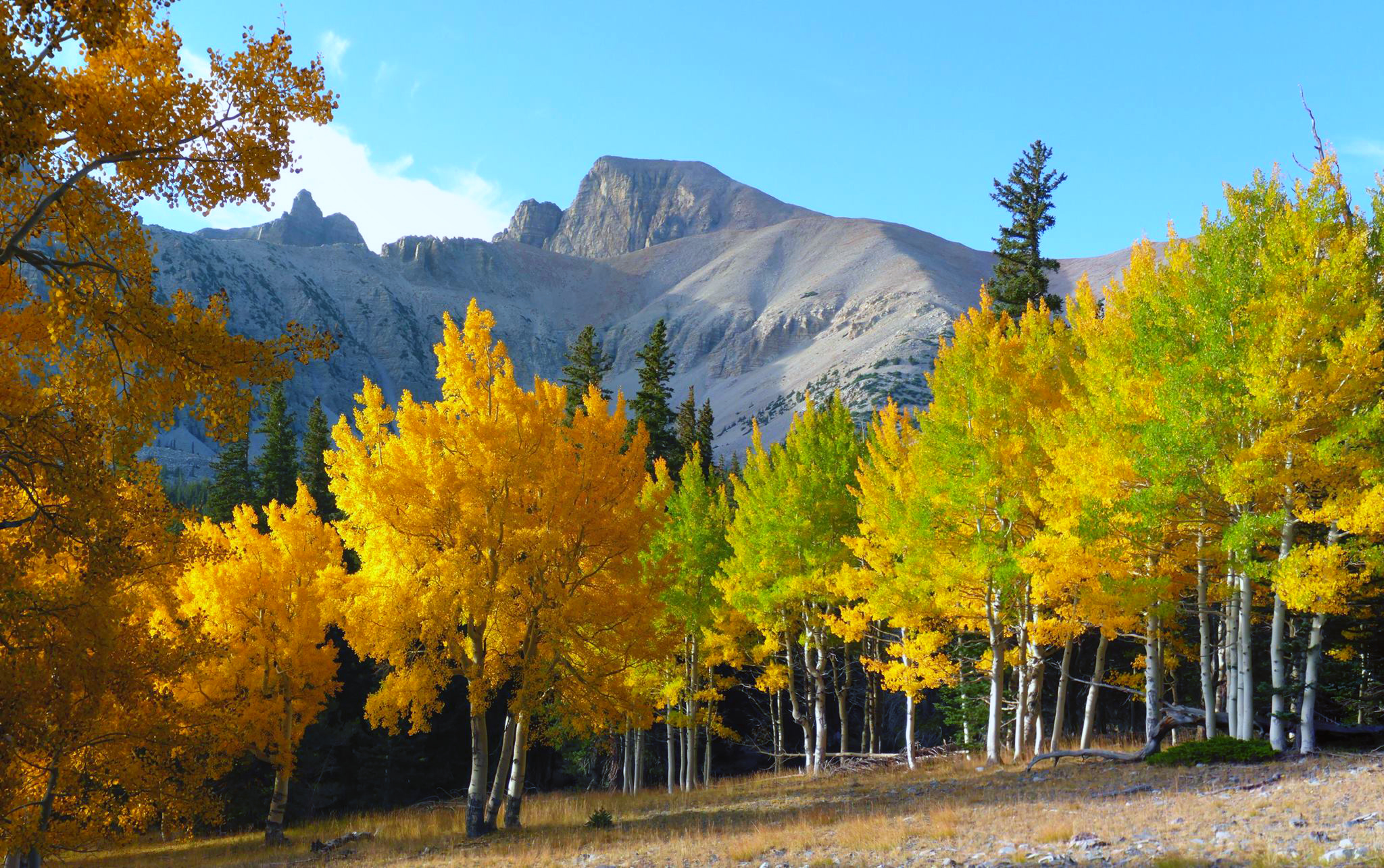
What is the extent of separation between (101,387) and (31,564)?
2275 mm

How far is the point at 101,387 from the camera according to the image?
7926 mm

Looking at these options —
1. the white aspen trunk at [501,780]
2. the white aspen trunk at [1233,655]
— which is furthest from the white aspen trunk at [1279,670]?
the white aspen trunk at [501,780]

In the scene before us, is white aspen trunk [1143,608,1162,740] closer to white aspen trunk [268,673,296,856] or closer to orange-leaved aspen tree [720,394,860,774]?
orange-leaved aspen tree [720,394,860,774]

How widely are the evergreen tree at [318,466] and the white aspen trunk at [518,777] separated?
27961 mm

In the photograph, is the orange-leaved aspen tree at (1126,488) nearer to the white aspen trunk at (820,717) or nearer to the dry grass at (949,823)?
the dry grass at (949,823)

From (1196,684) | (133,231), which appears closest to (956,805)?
(133,231)

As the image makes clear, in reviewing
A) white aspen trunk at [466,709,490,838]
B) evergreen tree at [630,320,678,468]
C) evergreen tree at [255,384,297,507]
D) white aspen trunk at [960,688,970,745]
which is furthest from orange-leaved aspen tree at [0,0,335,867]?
evergreen tree at [255,384,297,507]

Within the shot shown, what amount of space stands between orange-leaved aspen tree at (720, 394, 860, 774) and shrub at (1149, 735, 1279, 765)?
921cm

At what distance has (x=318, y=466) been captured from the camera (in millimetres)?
50719

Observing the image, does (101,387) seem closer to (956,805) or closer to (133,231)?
(133,231)

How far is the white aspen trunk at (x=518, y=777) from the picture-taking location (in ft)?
62.4

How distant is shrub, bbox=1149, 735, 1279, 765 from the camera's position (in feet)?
47.7

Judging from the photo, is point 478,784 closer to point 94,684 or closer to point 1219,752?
point 94,684

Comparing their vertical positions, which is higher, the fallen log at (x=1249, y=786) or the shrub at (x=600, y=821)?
the fallen log at (x=1249, y=786)
